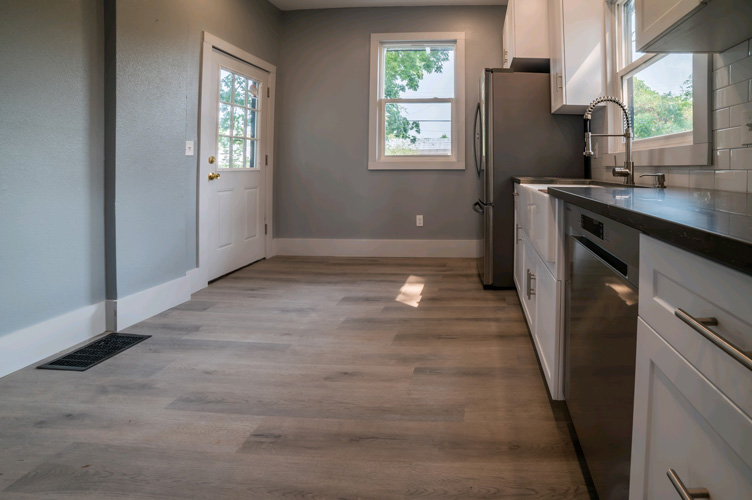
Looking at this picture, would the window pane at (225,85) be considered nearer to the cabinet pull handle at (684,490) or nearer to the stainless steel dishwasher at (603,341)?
the stainless steel dishwasher at (603,341)

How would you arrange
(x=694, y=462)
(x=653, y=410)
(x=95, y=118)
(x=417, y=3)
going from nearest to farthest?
1. (x=694, y=462)
2. (x=653, y=410)
3. (x=95, y=118)
4. (x=417, y=3)

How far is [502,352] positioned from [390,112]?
3.73 metres

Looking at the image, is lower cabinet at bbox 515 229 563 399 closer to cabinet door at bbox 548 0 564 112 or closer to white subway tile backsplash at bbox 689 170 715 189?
white subway tile backsplash at bbox 689 170 715 189

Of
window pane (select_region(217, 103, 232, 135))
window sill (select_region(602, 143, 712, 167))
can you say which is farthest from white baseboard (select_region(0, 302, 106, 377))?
window sill (select_region(602, 143, 712, 167))

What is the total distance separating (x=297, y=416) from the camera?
212 centimetres

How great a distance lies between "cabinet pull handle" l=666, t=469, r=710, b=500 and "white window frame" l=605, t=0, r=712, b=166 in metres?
1.65

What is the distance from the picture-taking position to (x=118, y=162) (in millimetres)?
3205

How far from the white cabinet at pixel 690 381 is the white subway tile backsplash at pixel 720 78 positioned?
4.55 feet

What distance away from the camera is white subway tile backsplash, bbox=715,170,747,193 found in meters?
1.94

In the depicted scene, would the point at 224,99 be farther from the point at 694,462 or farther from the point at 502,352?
the point at 694,462

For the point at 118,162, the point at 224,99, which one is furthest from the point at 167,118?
the point at 224,99

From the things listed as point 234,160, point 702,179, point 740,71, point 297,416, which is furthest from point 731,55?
point 234,160

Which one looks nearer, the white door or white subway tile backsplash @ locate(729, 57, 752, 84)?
white subway tile backsplash @ locate(729, 57, 752, 84)

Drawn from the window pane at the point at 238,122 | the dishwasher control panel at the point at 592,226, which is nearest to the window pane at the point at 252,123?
the window pane at the point at 238,122
